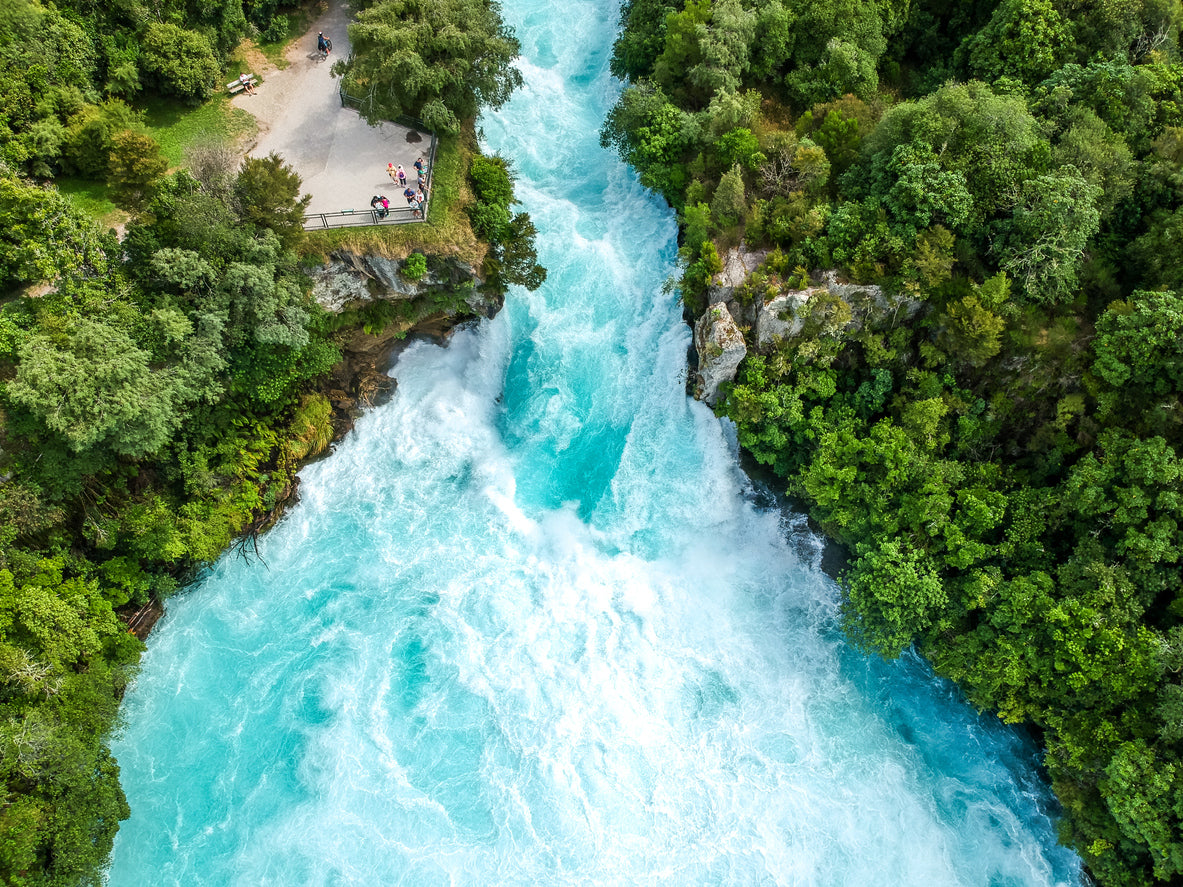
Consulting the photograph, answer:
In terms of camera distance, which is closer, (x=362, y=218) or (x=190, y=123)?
(x=362, y=218)

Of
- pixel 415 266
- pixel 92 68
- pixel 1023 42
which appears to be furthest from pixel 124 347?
pixel 1023 42

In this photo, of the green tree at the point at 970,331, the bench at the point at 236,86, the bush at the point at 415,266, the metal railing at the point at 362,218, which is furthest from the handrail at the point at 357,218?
the green tree at the point at 970,331

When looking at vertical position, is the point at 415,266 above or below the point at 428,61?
below

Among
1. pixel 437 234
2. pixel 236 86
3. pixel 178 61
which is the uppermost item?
pixel 178 61

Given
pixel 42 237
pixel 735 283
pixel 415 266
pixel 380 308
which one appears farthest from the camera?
pixel 380 308

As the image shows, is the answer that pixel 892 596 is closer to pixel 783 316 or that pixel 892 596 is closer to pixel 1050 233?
pixel 783 316

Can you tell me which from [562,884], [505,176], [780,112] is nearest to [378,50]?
[505,176]

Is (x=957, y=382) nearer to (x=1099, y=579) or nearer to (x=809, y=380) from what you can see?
(x=809, y=380)
